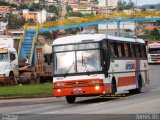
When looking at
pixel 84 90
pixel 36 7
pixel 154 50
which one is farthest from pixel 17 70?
pixel 36 7

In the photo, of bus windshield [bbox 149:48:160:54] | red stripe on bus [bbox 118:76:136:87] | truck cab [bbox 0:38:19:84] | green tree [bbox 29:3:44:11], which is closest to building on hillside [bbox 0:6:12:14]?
green tree [bbox 29:3:44:11]

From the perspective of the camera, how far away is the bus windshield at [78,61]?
26.8 metres

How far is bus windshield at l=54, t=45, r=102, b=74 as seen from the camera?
26766 mm

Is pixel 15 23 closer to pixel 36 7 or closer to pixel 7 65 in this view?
pixel 36 7

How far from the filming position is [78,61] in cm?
2683

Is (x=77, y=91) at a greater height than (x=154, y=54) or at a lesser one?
greater

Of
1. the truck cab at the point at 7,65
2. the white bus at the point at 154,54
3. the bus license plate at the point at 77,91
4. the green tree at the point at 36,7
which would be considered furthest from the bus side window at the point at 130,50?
the green tree at the point at 36,7

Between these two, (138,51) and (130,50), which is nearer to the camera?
(130,50)

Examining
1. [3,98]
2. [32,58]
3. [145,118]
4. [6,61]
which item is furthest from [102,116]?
[32,58]

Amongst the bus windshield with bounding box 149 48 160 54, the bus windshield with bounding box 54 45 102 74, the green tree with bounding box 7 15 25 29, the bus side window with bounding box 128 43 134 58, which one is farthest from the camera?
the green tree with bounding box 7 15 25 29

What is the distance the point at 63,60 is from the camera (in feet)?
88.6

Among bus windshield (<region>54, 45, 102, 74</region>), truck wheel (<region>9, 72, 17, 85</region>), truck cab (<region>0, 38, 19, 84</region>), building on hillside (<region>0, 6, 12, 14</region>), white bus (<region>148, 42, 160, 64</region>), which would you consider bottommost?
building on hillside (<region>0, 6, 12, 14</region>)

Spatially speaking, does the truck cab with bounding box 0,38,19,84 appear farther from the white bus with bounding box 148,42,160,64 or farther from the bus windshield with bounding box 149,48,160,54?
the bus windshield with bounding box 149,48,160,54

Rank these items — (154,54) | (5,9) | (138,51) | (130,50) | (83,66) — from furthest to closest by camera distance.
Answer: (5,9)
(154,54)
(138,51)
(130,50)
(83,66)
